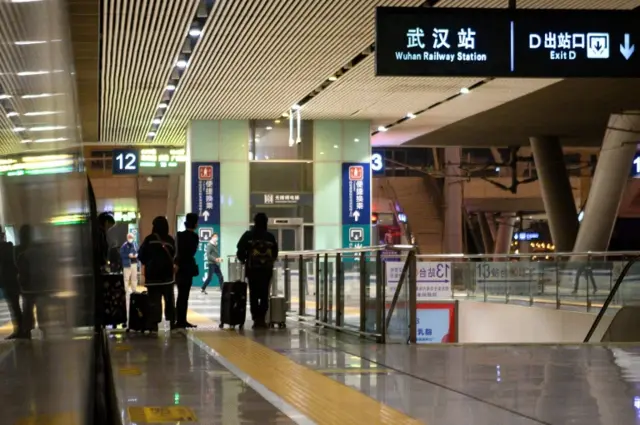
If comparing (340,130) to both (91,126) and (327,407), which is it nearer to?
(91,126)

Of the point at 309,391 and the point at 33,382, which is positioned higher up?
the point at 33,382

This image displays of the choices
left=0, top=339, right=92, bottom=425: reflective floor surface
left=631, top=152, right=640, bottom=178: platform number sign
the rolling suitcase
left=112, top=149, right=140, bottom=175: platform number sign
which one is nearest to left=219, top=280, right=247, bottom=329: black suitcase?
the rolling suitcase

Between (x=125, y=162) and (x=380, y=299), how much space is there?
1983 cm

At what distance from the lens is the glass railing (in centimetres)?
981

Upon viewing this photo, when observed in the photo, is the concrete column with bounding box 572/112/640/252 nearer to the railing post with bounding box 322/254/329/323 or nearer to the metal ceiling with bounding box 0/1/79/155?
the railing post with bounding box 322/254/329/323

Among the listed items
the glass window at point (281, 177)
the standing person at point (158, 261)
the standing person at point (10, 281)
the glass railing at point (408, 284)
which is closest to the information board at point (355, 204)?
the glass window at point (281, 177)

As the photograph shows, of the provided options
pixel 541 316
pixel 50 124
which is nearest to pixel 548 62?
pixel 50 124

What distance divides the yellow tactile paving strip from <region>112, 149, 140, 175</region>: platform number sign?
64.1 feet

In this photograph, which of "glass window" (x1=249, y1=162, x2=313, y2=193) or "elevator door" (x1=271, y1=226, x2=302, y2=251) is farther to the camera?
"elevator door" (x1=271, y1=226, x2=302, y2=251)

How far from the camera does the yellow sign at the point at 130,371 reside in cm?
759

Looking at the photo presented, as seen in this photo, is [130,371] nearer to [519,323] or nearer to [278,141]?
[519,323]

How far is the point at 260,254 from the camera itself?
458 inches

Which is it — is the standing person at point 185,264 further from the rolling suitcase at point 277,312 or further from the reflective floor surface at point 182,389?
the reflective floor surface at point 182,389

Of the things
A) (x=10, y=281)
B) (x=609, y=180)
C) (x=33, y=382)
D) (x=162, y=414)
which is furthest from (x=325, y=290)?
(x=609, y=180)
